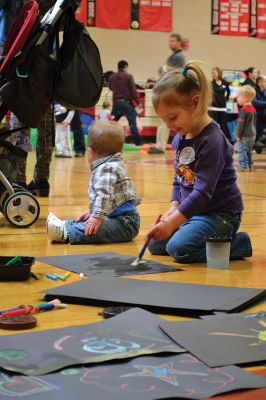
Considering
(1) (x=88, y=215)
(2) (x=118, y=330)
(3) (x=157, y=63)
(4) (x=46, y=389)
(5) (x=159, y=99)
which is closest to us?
(4) (x=46, y=389)

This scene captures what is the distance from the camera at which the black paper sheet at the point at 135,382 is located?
1286 mm

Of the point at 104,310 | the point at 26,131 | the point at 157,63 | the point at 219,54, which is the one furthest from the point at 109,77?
the point at 104,310

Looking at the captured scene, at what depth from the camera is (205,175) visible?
2.61 m

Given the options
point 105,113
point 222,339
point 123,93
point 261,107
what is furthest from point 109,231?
point 261,107

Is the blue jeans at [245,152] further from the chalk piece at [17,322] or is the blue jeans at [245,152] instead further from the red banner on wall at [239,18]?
the red banner on wall at [239,18]

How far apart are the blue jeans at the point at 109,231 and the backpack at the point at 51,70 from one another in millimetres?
455

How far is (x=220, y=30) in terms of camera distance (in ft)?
45.8

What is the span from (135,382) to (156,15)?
1243 centimetres

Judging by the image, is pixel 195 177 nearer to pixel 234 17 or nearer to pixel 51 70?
pixel 51 70

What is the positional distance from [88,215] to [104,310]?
132 cm

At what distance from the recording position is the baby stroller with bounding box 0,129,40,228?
133 inches

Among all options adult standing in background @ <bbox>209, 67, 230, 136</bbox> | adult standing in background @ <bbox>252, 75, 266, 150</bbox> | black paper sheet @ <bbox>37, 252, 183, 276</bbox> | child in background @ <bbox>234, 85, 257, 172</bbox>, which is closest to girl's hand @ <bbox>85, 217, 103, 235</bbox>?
black paper sheet @ <bbox>37, 252, 183, 276</bbox>

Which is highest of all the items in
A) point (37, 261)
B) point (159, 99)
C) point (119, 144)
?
point (159, 99)

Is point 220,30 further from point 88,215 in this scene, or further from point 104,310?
point 104,310
